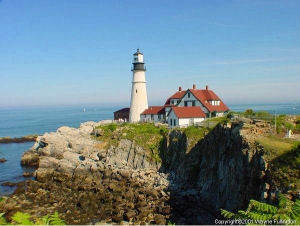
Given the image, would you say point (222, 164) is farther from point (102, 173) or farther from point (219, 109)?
point (219, 109)

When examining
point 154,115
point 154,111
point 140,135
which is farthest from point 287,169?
point 154,111

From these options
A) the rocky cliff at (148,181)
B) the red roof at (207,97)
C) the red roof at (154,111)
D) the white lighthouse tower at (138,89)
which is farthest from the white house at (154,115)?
the rocky cliff at (148,181)

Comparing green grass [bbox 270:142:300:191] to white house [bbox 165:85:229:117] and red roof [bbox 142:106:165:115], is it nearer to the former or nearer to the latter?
white house [bbox 165:85:229:117]

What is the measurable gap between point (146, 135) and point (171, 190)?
34.5 feet

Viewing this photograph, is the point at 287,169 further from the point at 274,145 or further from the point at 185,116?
the point at 185,116

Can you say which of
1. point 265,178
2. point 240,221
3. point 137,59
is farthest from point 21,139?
point 240,221

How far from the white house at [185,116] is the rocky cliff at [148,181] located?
101 inches

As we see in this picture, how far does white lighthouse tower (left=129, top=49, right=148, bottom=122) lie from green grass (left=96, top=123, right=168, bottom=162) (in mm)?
4161

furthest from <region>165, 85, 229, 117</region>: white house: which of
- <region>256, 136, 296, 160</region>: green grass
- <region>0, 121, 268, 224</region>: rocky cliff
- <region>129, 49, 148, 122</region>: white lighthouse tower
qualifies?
<region>256, 136, 296, 160</region>: green grass

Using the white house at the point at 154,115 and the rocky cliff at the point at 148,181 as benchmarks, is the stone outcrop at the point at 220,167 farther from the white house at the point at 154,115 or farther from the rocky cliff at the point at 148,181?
the white house at the point at 154,115

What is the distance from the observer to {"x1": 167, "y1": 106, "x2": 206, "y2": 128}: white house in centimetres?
3328

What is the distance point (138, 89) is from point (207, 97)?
32.8ft

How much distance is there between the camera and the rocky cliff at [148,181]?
59.0ft

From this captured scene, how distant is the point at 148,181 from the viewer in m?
25.4
